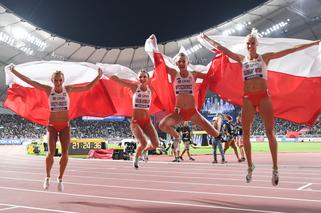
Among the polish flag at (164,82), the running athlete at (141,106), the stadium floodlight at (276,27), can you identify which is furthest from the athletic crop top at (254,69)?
the stadium floodlight at (276,27)

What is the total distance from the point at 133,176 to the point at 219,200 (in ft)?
16.8

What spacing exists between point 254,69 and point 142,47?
166ft

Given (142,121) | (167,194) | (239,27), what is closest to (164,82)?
(142,121)

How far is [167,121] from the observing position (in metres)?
8.39

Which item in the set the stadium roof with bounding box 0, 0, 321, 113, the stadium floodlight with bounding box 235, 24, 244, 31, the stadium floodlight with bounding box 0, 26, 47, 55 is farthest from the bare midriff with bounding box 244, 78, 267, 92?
the stadium floodlight with bounding box 0, 26, 47, 55

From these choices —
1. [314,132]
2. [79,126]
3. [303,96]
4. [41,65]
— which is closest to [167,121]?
[303,96]

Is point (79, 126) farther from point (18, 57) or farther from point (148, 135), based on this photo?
point (148, 135)

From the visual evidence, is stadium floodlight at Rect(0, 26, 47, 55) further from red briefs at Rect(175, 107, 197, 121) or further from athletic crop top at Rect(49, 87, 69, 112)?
red briefs at Rect(175, 107, 197, 121)

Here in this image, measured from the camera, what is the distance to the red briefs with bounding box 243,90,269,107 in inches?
279

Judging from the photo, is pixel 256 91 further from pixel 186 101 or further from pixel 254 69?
pixel 186 101

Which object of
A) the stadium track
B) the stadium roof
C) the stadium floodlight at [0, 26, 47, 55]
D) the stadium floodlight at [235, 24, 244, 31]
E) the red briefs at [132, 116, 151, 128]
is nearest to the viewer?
the stadium track

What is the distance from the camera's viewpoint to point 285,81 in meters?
10.1

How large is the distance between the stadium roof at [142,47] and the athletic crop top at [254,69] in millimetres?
33802

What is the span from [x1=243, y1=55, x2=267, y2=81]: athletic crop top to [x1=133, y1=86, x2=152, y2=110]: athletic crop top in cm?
Result: 312
